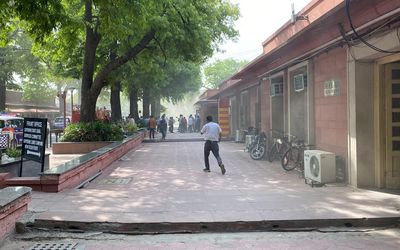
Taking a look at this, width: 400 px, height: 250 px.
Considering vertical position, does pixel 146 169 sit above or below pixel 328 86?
below

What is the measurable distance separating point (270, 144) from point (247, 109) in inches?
331

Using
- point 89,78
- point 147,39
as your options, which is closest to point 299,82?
point 147,39

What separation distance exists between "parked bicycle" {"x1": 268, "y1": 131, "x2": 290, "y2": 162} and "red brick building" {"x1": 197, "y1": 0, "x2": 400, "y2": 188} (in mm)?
1137

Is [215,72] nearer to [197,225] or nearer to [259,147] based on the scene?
[259,147]

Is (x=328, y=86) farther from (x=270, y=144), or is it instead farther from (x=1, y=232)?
(x=1, y=232)

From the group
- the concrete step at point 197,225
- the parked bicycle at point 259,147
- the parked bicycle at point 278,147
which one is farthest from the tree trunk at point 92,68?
the concrete step at point 197,225

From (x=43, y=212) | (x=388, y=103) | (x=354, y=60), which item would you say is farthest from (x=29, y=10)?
(x=388, y=103)

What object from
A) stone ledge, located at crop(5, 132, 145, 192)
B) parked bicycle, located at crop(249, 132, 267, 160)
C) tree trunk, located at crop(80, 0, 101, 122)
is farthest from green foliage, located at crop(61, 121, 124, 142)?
parked bicycle, located at crop(249, 132, 267, 160)

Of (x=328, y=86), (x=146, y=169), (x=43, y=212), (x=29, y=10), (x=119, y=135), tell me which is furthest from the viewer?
(x=119, y=135)

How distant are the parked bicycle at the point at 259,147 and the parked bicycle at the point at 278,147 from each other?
0.42 meters

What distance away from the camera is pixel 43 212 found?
741 cm

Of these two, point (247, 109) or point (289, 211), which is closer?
point (289, 211)

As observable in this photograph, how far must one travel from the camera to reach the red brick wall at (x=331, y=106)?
10.3 metres

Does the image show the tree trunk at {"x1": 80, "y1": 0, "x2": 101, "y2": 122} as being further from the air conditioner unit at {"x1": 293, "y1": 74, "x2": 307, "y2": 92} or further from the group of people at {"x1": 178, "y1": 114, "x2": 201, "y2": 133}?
the group of people at {"x1": 178, "y1": 114, "x2": 201, "y2": 133}
